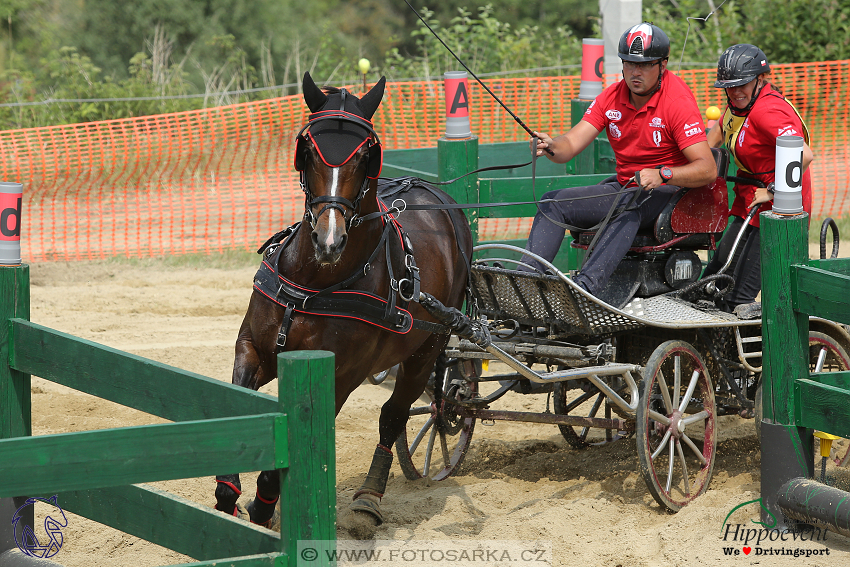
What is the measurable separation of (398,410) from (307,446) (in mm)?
2661

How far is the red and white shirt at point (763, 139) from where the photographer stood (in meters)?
4.99

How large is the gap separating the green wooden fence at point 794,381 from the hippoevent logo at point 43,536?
2.75 metres

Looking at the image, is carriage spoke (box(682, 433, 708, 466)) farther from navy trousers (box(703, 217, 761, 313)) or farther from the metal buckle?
the metal buckle

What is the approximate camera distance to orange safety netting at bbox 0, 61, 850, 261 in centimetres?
1099

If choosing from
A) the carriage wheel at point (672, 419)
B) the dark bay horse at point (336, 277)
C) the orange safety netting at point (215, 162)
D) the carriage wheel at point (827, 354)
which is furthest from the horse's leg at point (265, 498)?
the orange safety netting at point (215, 162)

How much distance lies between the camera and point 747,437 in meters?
5.81

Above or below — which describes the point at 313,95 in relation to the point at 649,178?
above

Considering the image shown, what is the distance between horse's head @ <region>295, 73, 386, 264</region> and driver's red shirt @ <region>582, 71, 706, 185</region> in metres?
1.77

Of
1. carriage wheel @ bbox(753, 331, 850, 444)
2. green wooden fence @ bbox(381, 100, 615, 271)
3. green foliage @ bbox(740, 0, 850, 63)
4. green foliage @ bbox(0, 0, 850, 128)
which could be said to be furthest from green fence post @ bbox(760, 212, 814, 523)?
green foliage @ bbox(740, 0, 850, 63)

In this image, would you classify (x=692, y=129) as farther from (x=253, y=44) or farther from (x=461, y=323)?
(x=253, y=44)

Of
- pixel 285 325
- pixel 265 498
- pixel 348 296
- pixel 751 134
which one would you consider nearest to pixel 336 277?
pixel 348 296

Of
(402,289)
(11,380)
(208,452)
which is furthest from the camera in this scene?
(402,289)

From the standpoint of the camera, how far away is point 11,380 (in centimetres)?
313

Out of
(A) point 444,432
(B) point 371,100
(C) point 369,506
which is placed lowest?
(C) point 369,506
